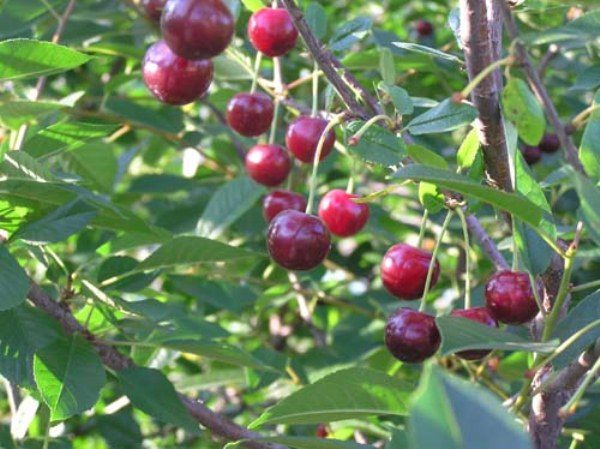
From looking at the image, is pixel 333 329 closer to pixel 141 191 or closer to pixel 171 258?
pixel 141 191

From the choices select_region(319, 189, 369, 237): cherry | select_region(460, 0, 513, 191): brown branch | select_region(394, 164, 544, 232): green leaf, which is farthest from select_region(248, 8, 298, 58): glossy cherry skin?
select_region(394, 164, 544, 232): green leaf

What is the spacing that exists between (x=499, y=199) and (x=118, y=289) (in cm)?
72

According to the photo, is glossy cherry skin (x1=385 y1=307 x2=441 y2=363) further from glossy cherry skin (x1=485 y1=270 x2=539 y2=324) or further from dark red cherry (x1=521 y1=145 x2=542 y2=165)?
dark red cherry (x1=521 y1=145 x2=542 y2=165)

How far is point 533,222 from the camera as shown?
3.37ft

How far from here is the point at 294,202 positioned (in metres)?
1.64

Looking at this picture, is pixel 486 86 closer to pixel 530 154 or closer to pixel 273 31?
pixel 273 31

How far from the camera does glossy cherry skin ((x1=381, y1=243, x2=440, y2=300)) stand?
131cm

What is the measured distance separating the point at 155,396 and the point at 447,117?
1.90ft

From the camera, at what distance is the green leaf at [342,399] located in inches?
42.3

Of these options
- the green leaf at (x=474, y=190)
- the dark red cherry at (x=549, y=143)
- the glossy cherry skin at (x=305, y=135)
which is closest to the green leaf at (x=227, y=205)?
the glossy cherry skin at (x=305, y=135)

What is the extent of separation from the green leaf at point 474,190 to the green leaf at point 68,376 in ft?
1.87

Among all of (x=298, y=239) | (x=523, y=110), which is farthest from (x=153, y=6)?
(x=523, y=110)

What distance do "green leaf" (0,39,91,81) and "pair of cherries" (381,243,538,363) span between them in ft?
Answer: 1.48

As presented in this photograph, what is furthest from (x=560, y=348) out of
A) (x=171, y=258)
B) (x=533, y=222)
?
(x=171, y=258)
